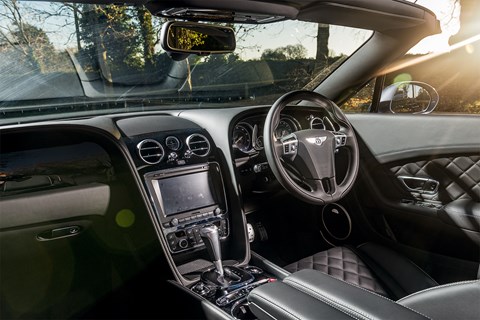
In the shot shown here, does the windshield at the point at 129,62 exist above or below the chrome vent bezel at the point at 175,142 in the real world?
above

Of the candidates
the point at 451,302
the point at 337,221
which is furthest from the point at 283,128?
the point at 451,302

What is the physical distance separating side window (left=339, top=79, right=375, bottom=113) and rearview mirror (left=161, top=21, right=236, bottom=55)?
4.37ft

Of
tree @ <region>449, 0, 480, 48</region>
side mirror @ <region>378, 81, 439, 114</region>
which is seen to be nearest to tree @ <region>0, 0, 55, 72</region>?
side mirror @ <region>378, 81, 439, 114</region>

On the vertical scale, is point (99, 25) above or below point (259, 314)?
above

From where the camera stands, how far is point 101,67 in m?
2.52

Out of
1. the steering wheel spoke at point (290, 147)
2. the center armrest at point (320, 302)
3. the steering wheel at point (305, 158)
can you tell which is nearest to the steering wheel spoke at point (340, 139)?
the steering wheel at point (305, 158)

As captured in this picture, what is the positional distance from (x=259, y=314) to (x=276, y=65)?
211 centimetres

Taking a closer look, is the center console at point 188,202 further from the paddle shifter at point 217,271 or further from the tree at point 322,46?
the tree at point 322,46

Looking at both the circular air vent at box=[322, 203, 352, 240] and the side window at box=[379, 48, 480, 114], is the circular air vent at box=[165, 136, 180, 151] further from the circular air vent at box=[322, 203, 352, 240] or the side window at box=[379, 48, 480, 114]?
the side window at box=[379, 48, 480, 114]

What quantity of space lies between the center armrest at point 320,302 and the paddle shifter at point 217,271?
92 centimetres

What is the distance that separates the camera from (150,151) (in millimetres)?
2543

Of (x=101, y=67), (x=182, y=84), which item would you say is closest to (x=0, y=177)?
(x=101, y=67)

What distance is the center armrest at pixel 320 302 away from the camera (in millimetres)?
1294

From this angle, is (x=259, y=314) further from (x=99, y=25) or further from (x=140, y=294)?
(x=99, y=25)
